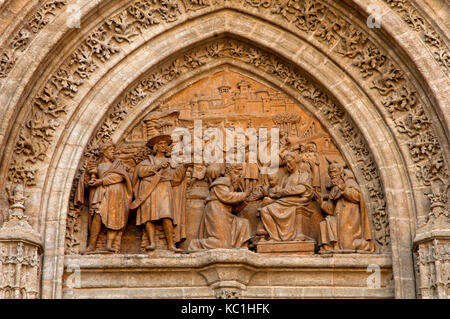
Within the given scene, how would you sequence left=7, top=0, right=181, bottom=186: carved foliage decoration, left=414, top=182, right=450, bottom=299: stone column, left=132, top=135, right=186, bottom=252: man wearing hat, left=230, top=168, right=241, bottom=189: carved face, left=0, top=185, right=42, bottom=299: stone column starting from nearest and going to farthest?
1. left=0, top=185, right=42, bottom=299: stone column
2. left=414, top=182, right=450, bottom=299: stone column
3. left=7, top=0, right=181, bottom=186: carved foliage decoration
4. left=132, top=135, right=186, bottom=252: man wearing hat
5. left=230, top=168, right=241, bottom=189: carved face

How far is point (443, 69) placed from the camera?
1330cm

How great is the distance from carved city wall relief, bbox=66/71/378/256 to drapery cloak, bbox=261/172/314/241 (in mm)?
13

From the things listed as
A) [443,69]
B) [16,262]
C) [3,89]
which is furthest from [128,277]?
[443,69]

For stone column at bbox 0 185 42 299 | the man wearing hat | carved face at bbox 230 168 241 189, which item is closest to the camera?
stone column at bbox 0 185 42 299

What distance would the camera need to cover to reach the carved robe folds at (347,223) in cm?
1349

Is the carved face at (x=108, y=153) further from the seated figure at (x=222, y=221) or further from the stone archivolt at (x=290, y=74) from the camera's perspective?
the seated figure at (x=222, y=221)

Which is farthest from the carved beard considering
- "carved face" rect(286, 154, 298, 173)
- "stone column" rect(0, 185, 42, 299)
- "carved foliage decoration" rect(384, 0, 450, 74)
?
"stone column" rect(0, 185, 42, 299)

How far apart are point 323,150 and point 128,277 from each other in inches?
130

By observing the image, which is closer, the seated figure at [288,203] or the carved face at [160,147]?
the seated figure at [288,203]

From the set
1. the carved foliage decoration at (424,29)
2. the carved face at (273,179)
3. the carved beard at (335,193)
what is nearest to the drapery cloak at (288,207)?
the carved face at (273,179)

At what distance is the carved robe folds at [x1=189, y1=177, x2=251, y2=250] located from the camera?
A: 13438mm

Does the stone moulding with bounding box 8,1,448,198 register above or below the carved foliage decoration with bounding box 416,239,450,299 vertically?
above

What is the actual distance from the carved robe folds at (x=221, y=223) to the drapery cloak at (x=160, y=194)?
1.05 feet

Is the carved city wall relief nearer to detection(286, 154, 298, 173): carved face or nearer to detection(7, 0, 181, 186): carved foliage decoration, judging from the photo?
detection(286, 154, 298, 173): carved face
